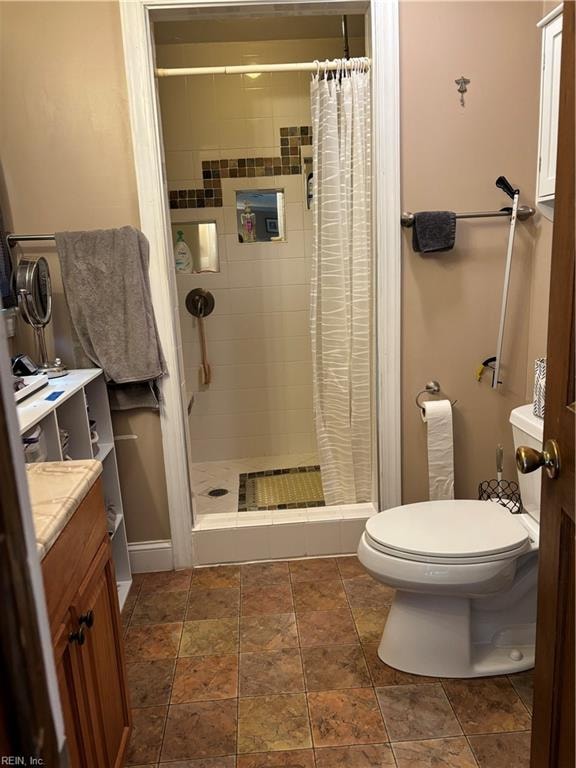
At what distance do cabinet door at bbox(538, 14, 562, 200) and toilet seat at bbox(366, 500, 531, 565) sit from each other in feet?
3.29

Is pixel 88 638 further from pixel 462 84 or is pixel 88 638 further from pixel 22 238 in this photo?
pixel 462 84

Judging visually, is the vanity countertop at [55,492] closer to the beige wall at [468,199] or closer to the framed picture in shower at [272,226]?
the beige wall at [468,199]

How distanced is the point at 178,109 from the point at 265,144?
52cm

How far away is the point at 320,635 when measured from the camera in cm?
207

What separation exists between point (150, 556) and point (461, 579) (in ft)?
4.58

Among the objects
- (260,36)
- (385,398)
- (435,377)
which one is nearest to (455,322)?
(435,377)

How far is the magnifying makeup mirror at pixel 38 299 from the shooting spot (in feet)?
6.43

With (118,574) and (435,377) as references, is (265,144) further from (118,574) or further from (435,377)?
(118,574)

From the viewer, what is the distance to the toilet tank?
5.87ft

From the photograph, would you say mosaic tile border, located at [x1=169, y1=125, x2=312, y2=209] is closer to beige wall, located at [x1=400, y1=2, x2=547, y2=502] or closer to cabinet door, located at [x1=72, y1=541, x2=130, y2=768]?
beige wall, located at [x1=400, y1=2, x2=547, y2=502]

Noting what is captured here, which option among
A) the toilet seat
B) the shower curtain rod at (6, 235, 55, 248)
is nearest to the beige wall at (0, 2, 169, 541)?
the shower curtain rod at (6, 235, 55, 248)

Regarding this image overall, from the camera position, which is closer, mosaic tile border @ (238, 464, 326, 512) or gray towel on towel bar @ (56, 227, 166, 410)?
gray towel on towel bar @ (56, 227, 166, 410)

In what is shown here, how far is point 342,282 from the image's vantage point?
8.14 ft

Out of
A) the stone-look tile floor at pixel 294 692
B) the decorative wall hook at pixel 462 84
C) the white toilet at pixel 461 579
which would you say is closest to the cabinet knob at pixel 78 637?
the stone-look tile floor at pixel 294 692
